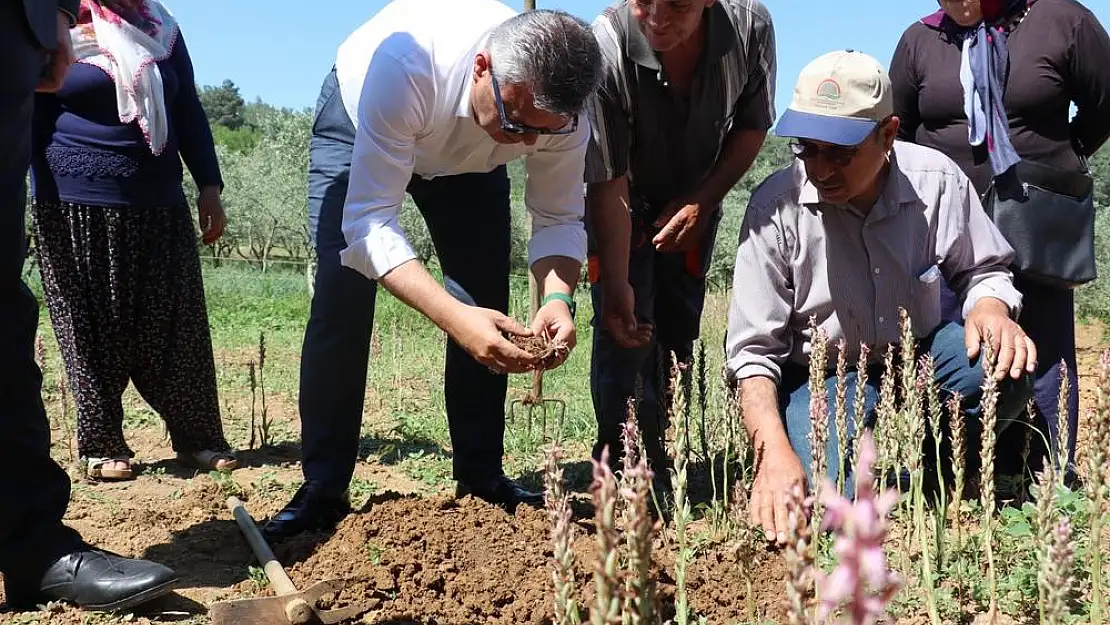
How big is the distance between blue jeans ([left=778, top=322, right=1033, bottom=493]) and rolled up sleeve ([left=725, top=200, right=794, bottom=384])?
0.70 feet

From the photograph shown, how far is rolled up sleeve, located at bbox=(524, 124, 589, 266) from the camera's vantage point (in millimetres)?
3133

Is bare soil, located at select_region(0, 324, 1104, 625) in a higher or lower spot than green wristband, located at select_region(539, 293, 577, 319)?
lower

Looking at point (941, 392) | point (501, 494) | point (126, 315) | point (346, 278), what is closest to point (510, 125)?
point (346, 278)

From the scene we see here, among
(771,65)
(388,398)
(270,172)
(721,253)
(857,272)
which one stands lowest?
(388,398)

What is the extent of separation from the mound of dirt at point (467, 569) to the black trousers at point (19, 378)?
70 cm

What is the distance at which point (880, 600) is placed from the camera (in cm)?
68

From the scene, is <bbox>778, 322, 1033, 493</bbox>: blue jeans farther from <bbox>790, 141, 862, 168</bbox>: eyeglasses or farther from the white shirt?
the white shirt

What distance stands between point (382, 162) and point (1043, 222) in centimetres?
249

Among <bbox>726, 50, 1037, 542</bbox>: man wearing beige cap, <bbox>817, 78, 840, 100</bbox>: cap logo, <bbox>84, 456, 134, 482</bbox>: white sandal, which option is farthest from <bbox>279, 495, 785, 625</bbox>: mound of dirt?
<bbox>84, 456, 134, 482</bbox>: white sandal

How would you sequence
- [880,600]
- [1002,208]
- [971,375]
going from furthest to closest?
1. [1002,208]
2. [971,375]
3. [880,600]

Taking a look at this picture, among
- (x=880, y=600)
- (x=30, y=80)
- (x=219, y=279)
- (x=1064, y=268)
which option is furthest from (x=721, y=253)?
(x=880, y=600)

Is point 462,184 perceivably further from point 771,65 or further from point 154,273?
point 154,273

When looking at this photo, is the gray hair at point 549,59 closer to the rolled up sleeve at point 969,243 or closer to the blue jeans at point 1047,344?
the rolled up sleeve at point 969,243

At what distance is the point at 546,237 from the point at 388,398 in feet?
11.4
